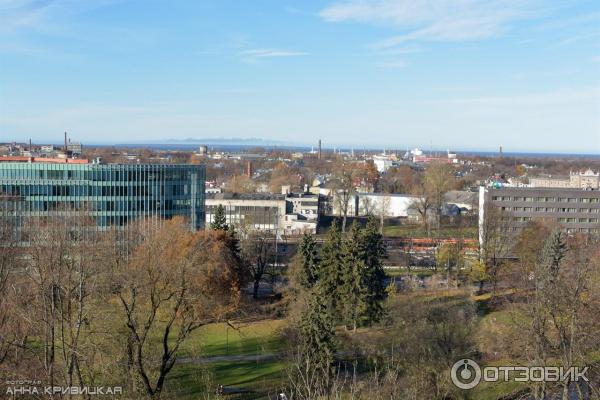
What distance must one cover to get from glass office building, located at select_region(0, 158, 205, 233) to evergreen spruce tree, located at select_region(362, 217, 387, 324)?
689 inches

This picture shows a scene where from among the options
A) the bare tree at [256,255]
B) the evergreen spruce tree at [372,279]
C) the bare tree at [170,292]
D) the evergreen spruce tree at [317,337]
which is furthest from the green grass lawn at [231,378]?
the bare tree at [256,255]

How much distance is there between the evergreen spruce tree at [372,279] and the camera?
30734 mm

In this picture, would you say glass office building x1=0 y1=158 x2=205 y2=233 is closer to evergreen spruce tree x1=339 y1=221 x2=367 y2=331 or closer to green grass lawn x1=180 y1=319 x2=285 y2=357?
green grass lawn x1=180 y1=319 x2=285 y2=357

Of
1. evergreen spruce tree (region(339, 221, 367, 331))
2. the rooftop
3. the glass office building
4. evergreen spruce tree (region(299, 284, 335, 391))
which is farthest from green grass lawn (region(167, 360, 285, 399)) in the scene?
the rooftop

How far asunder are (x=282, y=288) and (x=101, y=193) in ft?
54.7

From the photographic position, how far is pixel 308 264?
3341 centimetres

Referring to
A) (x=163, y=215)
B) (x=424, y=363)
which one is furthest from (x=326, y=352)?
(x=163, y=215)

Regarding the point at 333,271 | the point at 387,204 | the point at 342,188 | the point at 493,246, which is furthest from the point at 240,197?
the point at 333,271

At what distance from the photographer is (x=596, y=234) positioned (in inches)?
2056

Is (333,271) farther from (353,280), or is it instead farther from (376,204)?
(376,204)

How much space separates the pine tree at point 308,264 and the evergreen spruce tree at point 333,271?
724mm

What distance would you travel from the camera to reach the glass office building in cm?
4369

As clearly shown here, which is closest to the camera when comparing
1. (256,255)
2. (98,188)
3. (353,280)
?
(353,280)

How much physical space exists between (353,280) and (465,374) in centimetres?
1012
